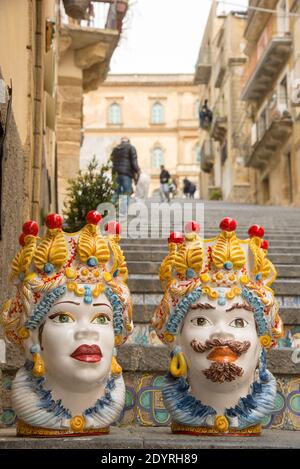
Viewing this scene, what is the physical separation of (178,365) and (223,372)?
245 mm

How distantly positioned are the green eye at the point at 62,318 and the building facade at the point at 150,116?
4762 centimetres

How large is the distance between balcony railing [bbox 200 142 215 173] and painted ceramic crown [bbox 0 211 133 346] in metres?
35.5

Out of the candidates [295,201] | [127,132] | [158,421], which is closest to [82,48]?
[295,201]

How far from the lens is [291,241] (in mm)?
9711

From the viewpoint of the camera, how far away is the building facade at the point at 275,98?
24.4 meters

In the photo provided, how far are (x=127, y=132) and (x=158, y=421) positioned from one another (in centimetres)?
4860

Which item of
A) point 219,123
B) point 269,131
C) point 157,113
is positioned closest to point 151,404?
point 269,131

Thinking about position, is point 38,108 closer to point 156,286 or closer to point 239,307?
point 156,286

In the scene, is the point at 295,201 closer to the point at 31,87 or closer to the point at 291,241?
the point at 291,241

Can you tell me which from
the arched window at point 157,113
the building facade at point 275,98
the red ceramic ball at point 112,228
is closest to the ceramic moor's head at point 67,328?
the red ceramic ball at point 112,228

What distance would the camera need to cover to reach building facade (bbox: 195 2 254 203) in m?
32.0

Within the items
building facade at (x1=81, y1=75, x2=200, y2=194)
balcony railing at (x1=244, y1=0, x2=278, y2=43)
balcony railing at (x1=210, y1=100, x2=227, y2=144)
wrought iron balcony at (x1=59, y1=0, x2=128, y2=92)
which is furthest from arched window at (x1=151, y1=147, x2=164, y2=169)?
wrought iron balcony at (x1=59, y1=0, x2=128, y2=92)

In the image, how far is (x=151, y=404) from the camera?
15.9 ft

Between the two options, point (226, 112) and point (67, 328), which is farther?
point (226, 112)
